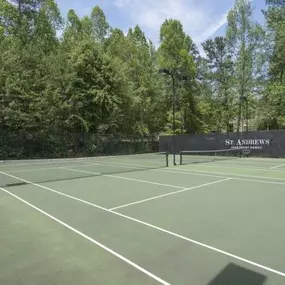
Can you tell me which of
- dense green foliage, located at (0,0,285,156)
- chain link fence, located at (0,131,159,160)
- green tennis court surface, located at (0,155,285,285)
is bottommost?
green tennis court surface, located at (0,155,285,285)

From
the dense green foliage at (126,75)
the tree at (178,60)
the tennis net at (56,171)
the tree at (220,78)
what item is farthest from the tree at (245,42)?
the tennis net at (56,171)

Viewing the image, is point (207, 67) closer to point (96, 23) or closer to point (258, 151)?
point (96, 23)

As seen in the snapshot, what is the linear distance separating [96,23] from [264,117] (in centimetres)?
1983

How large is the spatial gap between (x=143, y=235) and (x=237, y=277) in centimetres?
175

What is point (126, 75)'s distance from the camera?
1186 inches

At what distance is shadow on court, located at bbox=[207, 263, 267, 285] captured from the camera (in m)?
3.18

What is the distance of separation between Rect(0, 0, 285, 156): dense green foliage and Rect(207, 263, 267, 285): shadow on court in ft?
68.9

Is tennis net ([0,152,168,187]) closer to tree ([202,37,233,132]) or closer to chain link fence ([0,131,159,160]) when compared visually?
chain link fence ([0,131,159,160])

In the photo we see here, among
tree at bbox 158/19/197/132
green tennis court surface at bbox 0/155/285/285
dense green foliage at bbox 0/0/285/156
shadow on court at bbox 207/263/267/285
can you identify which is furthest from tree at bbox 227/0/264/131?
shadow on court at bbox 207/263/267/285

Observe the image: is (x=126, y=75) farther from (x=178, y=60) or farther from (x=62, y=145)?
(x=62, y=145)

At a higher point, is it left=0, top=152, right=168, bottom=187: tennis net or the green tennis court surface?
left=0, top=152, right=168, bottom=187: tennis net

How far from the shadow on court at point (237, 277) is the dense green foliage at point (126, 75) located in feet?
68.9

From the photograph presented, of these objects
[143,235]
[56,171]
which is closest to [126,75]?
[56,171]

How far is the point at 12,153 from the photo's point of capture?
22547 mm
